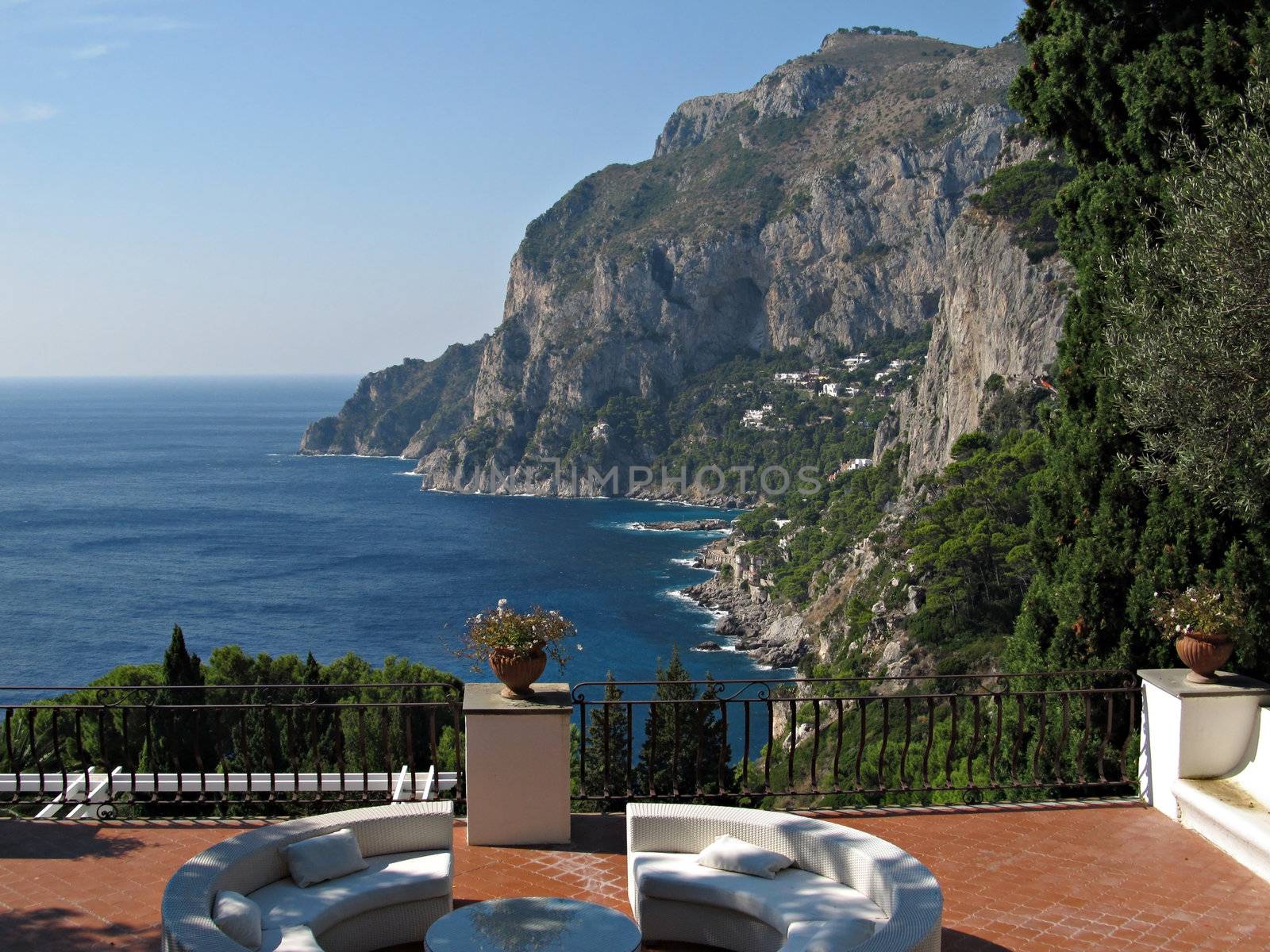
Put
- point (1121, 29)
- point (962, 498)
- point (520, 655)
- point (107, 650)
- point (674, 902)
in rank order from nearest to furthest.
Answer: point (674, 902)
point (520, 655)
point (1121, 29)
point (962, 498)
point (107, 650)

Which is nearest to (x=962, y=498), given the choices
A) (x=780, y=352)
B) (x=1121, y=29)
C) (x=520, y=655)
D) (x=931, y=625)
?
(x=931, y=625)

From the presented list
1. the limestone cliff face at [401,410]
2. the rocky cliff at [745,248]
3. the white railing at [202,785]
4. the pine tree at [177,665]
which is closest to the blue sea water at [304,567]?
the rocky cliff at [745,248]

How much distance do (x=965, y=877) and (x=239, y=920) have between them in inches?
125

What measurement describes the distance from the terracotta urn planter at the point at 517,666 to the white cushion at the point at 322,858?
1.16 m

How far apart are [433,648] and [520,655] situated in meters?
54.0

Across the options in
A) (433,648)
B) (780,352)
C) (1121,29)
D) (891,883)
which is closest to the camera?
(891,883)

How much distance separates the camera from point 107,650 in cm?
5338

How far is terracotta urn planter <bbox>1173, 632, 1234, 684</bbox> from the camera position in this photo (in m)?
6.01

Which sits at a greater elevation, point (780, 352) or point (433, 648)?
point (780, 352)

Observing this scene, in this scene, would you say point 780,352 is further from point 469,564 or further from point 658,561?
point 469,564

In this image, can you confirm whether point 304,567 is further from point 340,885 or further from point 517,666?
point 340,885

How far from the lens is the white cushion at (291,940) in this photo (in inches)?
157

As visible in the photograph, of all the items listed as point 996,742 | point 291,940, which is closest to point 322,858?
point 291,940

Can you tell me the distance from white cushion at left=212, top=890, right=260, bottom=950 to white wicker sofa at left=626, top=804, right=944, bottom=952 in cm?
147
